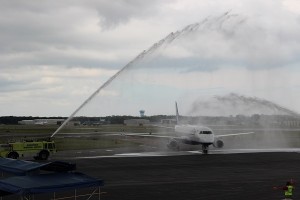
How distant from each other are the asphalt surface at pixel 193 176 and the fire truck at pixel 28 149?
542 cm

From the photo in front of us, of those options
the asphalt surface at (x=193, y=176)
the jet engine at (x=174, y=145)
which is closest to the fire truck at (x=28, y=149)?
the asphalt surface at (x=193, y=176)

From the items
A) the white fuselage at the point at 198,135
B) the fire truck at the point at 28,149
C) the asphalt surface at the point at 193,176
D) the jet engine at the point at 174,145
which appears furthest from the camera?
the jet engine at the point at 174,145

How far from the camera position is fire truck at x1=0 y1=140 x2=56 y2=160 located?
47.2 m

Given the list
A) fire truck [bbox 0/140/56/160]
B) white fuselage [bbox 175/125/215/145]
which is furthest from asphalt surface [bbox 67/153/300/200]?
A: fire truck [bbox 0/140/56/160]

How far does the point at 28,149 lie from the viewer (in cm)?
4803

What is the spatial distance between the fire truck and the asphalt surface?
5.42 metres

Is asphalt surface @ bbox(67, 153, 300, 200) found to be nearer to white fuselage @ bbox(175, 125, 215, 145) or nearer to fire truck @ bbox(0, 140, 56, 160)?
white fuselage @ bbox(175, 125, 215, 145)

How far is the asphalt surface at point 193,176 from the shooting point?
25109 mm

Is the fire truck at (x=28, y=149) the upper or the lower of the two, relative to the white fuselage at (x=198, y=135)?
lower

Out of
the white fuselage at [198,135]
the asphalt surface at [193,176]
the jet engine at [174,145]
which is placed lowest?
the asphalt surface at [193,176]

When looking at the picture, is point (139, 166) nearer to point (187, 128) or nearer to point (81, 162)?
point (81, 162)

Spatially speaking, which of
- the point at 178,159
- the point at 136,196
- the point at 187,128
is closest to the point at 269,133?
the point at 187,128

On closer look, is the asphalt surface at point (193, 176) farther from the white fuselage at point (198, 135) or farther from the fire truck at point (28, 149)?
the fire truck at point (28, 149)

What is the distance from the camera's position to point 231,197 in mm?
24000
